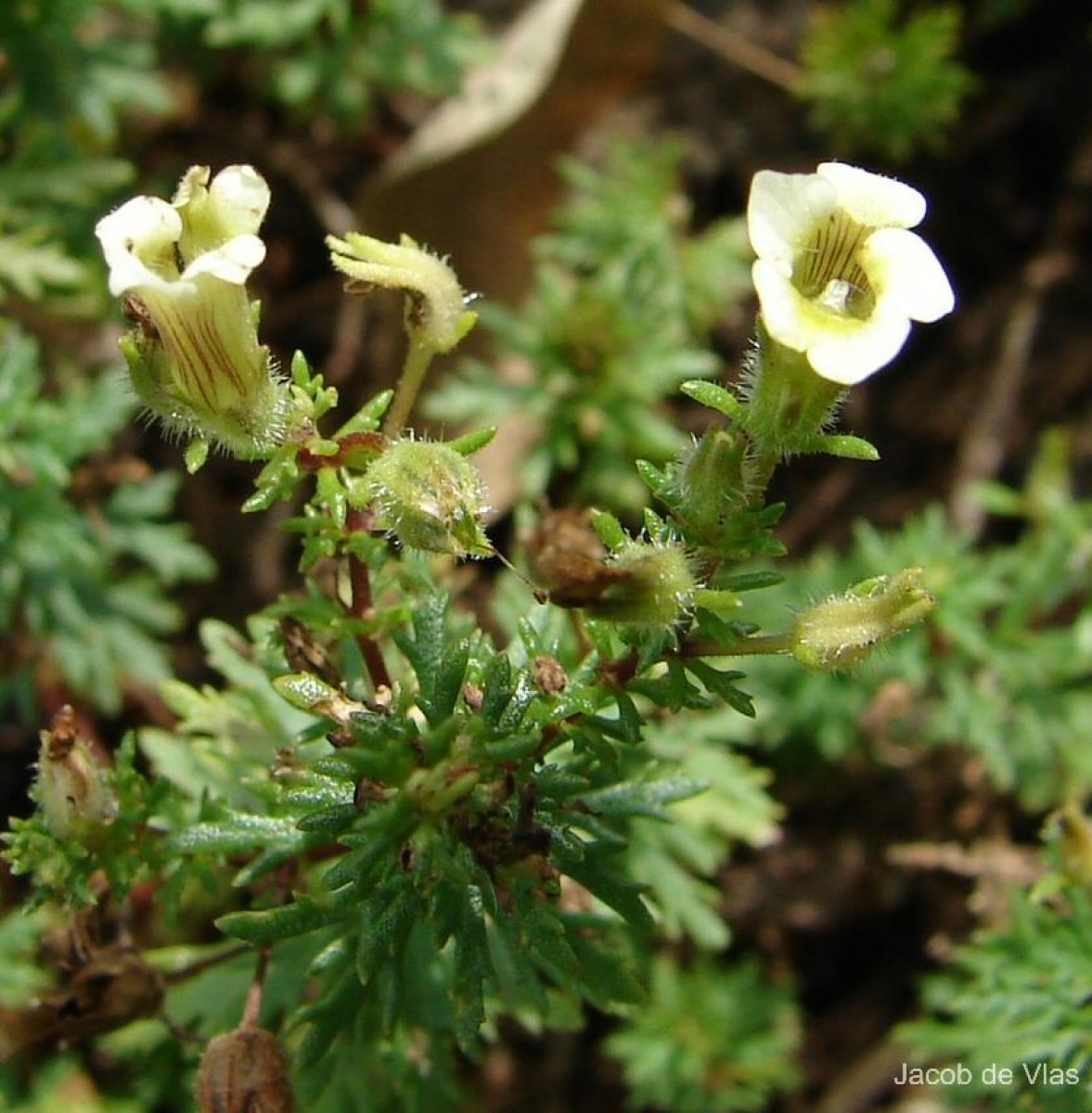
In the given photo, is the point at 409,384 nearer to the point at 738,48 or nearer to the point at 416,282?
the point at 416,282

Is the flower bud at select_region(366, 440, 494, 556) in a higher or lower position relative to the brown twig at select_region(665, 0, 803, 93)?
lower

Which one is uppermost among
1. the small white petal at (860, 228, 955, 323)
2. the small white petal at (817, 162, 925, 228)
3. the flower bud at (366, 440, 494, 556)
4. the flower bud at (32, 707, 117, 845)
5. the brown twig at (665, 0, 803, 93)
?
the brown twig at (665, 0, 803, 93)

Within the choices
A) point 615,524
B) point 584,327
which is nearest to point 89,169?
point 584,327

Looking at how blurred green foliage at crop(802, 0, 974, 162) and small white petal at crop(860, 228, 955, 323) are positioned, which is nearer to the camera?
small white petal at crop(860, 228, 955, 323)

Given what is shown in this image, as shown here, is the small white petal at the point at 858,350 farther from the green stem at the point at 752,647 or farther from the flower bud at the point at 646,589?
the green stem at the point at 752,647

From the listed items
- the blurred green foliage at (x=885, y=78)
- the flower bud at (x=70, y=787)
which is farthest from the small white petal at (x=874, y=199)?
the blurred green foliage at (x=885, y=78)

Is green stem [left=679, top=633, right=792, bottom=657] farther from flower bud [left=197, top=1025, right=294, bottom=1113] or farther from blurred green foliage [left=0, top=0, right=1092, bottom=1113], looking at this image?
flower bud [left=197, top=1025, right=294, bottom=1113]

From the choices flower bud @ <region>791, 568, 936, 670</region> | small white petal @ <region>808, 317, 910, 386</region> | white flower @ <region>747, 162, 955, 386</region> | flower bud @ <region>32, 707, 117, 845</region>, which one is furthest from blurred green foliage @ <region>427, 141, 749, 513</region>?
small white petal @ <region>808, 317, 910, 386</region>
